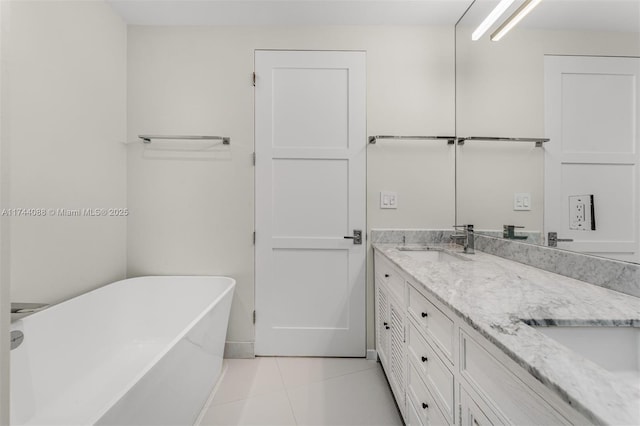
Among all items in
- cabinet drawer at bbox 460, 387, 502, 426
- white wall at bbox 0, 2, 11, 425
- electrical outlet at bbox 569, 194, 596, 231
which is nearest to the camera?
white wall at bbox 0, 2, 11, 425

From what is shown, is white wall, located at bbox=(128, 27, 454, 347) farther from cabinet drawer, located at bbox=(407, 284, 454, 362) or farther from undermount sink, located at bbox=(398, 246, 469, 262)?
cabinet drawer, located at bbox=(407, 284, 454, 362)

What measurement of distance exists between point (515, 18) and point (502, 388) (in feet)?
5.50

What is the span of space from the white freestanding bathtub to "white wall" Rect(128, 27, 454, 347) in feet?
0.81

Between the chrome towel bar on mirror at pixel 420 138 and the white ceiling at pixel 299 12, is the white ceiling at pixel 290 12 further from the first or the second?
the chrome towel bar on mirror at pixel 420 138

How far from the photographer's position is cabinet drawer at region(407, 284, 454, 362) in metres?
0.93

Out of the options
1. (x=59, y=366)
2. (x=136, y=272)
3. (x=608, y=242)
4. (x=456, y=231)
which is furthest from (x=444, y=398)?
(x=136, y=272)

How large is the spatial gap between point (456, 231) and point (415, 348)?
1131 mm

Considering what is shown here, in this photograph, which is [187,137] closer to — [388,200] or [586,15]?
[388,200]

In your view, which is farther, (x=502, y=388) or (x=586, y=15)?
(x=586, y=15)

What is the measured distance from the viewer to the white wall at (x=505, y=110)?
47.4 inches

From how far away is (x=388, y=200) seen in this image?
2.07 m

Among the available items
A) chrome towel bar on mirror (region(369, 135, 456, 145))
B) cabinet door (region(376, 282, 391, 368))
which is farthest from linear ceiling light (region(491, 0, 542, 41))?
cabinet door (region(376, 282, 391, 368))

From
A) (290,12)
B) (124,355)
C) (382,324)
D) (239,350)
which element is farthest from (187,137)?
(382,324)

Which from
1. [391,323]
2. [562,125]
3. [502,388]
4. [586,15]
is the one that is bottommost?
[391,323]
